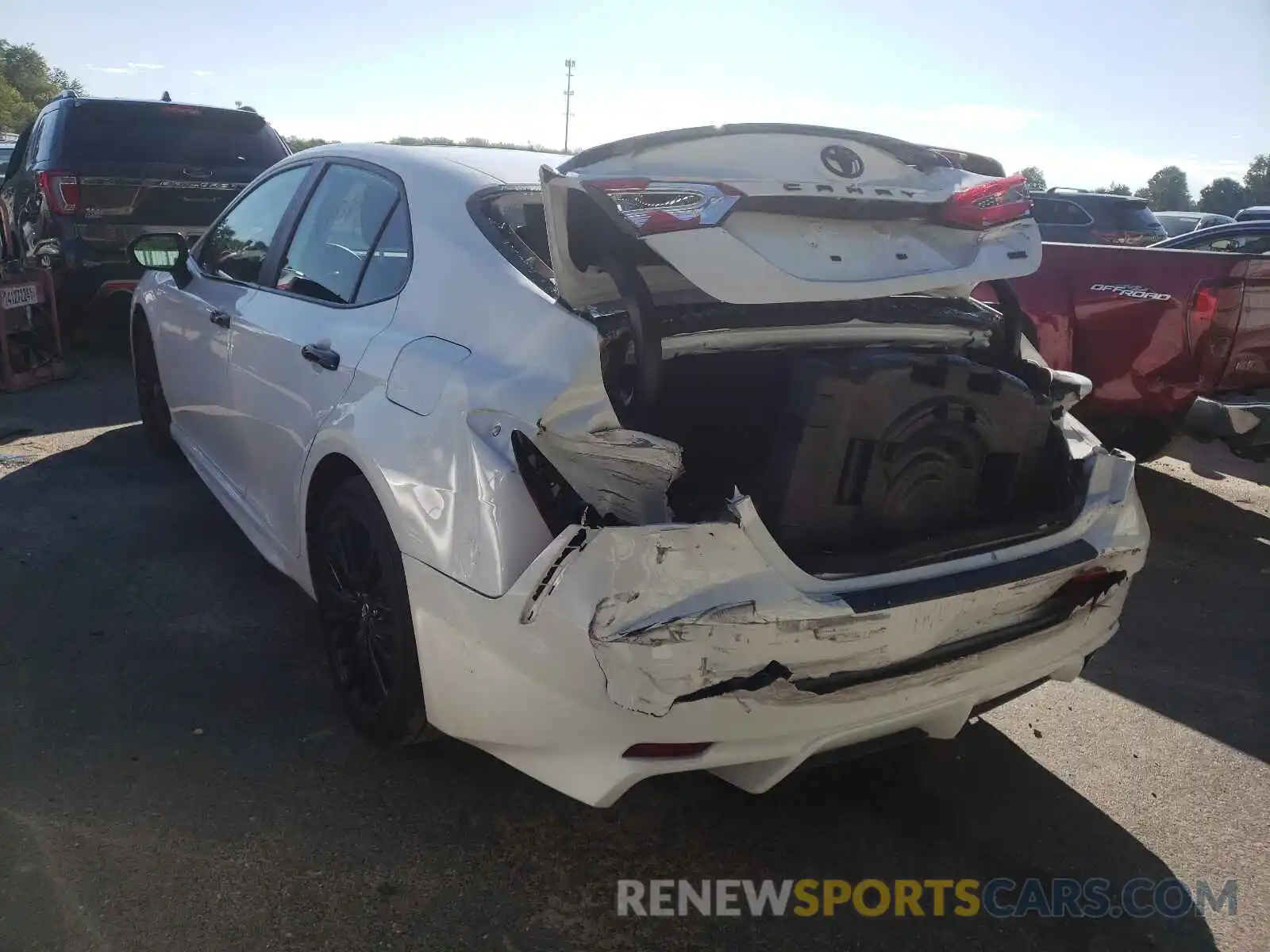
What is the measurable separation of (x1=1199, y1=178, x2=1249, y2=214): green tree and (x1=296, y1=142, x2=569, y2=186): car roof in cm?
4796

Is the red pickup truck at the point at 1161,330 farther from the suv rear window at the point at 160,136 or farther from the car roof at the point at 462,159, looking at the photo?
the suv rear window at the point at 160,136

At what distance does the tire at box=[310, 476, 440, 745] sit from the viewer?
2.57m

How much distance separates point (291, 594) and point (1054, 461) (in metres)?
2.75

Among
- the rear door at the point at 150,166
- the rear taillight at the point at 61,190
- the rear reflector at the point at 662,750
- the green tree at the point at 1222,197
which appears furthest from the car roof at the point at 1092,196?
the green tree at the point at 1222,197

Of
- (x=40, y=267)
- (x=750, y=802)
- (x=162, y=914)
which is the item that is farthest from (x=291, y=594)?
(x=40, y=267)

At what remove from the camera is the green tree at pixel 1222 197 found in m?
44.5

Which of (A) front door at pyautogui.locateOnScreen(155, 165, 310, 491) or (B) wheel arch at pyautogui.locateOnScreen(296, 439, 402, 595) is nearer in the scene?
(B) wheel arch at pyautogui.locateOnScreen(296, 439, 402, 595)

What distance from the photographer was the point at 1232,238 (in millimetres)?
7867

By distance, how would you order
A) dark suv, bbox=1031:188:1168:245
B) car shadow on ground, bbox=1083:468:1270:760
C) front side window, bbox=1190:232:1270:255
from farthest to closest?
dark suv, bbox=1031:188:1168:245 < front side window, bbox=1190:232:1270:255 < car shadow on ground, bbox=1083:468:1270:760

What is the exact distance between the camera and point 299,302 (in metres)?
3.27

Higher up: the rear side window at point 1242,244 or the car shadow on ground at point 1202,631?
the rear side window at point 1242,244

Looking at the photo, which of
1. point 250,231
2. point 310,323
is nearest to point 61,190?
point 250,231

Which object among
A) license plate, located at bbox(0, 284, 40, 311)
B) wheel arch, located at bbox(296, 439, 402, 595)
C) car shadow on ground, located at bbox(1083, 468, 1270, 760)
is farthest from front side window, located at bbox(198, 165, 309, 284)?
car shadow on ground, located at bbox(1083, 468, 1270, 760)

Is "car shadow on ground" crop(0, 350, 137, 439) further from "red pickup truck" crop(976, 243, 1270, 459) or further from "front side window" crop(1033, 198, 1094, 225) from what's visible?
"front side window" crop(1033, 198, 1094, 225)
